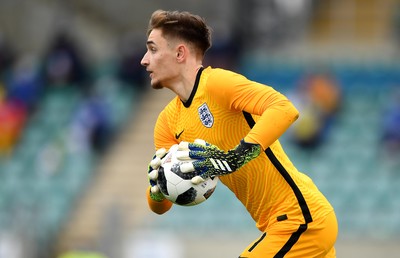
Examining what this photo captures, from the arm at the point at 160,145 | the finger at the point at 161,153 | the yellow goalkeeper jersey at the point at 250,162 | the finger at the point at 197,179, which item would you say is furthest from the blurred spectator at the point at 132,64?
the finger at the point at 197,179

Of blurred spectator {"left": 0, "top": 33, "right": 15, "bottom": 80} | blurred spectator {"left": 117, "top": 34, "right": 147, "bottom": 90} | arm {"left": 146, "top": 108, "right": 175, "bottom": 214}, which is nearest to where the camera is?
arm {"left": 146, "top": 108, "right": 175, "bottom": 214}

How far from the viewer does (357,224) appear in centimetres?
1299

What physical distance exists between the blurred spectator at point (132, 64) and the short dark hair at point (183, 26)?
10.2 meters

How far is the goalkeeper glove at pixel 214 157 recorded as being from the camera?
17.1 ft

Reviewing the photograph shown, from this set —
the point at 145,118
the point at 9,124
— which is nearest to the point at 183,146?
the point at 145,118

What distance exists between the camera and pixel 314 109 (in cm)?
1391

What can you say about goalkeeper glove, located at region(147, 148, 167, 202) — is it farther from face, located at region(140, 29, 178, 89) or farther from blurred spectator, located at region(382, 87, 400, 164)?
blurred spectator, located at region(382, 87, 400, 164)

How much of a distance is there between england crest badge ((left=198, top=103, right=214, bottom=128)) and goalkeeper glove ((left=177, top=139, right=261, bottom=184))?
0.29 metres

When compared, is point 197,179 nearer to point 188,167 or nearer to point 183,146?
point 188,167

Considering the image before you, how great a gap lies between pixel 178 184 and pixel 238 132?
0.49m

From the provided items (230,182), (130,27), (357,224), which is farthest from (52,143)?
(230,182)

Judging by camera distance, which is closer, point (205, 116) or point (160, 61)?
point (205, 116)

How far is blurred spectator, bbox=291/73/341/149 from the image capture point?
546 inches

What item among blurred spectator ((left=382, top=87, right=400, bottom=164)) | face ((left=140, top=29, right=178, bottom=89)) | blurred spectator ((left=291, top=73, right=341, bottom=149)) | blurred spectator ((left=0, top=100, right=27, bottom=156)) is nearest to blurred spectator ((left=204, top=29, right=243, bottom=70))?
blurred spectator ((left=291, top=73, right=341, bottom=149))
